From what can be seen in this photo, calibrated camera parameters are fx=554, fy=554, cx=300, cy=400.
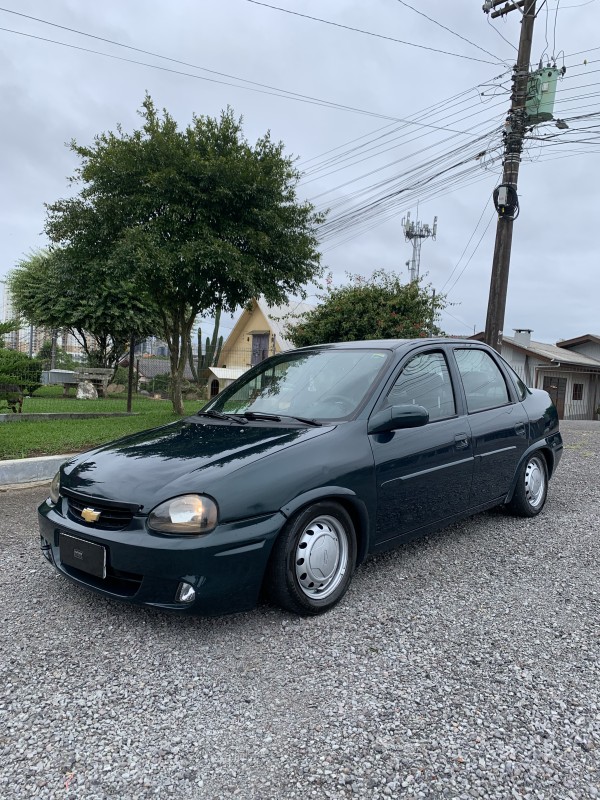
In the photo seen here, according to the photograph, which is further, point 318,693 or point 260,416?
point 260,416

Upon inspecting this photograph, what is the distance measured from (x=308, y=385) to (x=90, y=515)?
5.47ft

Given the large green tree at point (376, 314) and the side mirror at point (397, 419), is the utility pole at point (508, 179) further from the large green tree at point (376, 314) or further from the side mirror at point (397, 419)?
the side mirror at point (397, 419)

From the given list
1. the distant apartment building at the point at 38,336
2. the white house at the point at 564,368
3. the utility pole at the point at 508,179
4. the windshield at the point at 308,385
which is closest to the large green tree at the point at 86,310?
the distant apartment building at the point at 38,336

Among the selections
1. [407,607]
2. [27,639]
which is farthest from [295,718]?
[27,639]

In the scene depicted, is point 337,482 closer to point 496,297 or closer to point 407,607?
point 407,607

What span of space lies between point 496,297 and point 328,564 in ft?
28.6

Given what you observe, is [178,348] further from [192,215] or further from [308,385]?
[308,385]

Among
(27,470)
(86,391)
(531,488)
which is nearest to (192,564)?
(531,488)

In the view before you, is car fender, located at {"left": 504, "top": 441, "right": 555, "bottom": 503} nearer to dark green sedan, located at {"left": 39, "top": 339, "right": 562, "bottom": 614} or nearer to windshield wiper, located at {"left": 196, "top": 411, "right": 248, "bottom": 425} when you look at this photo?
dark green sedan, located at {"left": 39, "top": 339, "right": 562, "bottom": 614}

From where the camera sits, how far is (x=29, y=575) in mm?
3578

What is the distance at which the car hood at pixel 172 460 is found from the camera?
2.72 m

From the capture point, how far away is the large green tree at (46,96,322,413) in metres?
9.07

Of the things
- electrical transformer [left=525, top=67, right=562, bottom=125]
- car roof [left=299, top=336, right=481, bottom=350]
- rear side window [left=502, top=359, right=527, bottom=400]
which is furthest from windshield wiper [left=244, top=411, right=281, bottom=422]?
electrical transformer [left=525, top=67, right=562, bottom=125]

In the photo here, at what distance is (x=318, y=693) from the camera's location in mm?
2350
